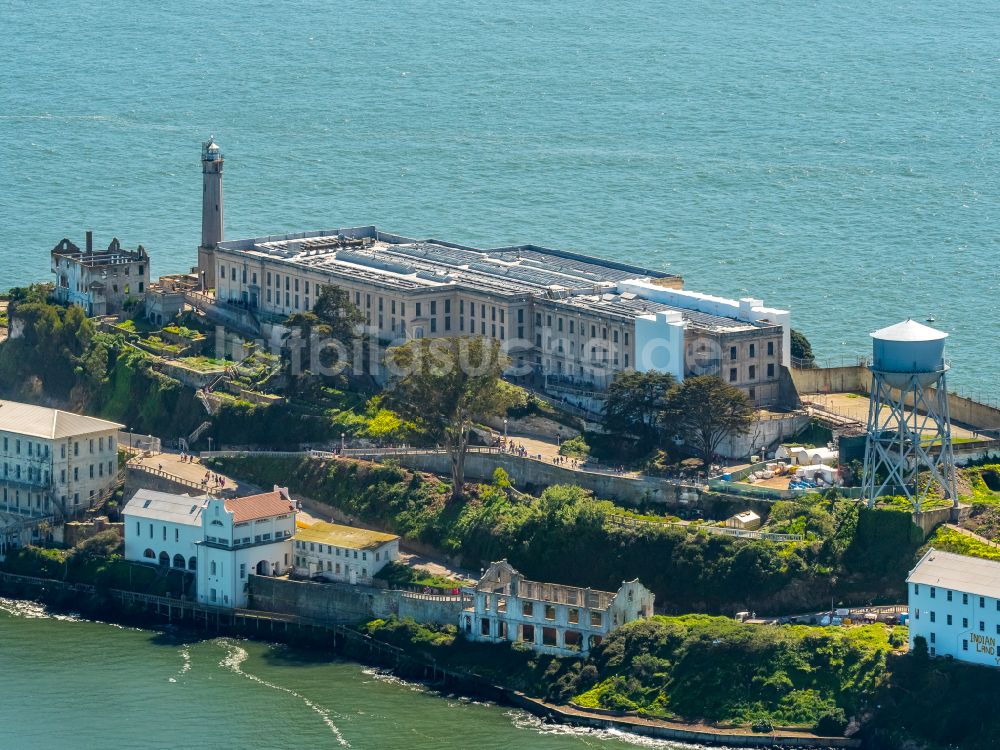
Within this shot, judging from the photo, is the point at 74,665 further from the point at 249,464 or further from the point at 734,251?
the point at 734,251

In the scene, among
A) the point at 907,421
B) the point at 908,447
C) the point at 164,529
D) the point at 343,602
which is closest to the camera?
the point at 343,602

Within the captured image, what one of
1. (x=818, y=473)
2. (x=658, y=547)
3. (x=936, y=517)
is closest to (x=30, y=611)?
(x=658, y=547)

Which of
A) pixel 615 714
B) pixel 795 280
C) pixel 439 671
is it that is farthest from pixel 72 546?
pixel 795 280

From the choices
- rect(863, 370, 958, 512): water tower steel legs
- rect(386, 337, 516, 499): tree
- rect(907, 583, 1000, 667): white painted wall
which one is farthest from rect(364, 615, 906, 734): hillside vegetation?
rect(386, 337, 516, 499): tree

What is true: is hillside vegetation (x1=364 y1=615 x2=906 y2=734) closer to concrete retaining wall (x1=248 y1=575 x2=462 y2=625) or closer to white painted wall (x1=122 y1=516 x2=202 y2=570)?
concrete retaining wall (x1=248 y1=575 x2=462 y2=625)

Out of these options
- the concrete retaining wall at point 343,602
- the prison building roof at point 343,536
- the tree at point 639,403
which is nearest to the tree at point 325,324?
the prison building roof at point 343,536

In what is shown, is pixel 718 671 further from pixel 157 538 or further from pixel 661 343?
pixel 157 538
